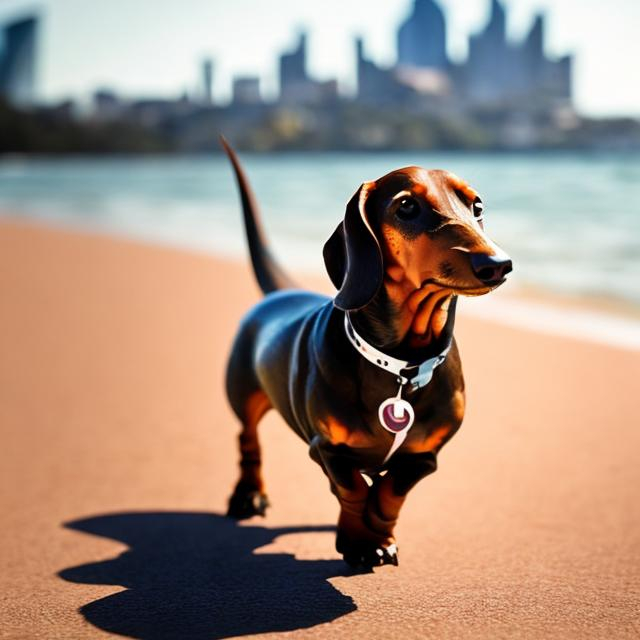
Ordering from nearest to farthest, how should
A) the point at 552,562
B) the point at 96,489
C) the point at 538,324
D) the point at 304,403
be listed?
the point at 304,403, the point at 552,562, the point at 96,489, the point at 538,324

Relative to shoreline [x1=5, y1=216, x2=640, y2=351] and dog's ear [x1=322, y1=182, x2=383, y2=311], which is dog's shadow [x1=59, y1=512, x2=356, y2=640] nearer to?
dog's ear [x1=322, y1=182, x2=383, y2=311]

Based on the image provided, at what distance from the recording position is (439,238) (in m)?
2.00

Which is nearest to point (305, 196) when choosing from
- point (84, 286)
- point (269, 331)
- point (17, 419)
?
point (84, 286)

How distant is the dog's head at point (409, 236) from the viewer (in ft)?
6.54

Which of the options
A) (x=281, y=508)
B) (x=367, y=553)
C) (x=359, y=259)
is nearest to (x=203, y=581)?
(x=367, y=553)

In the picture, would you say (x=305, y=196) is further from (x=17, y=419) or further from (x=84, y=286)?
(x=17, y=419)

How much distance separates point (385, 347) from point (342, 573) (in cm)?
64

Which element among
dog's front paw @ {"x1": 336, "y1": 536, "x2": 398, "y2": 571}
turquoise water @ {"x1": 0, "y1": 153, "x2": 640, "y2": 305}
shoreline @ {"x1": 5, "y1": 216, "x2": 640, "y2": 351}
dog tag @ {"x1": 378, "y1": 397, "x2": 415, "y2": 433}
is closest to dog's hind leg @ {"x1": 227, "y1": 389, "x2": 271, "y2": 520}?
dog's front paw @ {"x1": 336, "y1": 536, "x2": 398, "y2": 571}

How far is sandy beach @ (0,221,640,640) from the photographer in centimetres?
223

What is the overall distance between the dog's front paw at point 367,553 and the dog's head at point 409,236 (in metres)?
0.67

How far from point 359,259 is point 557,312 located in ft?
16.1

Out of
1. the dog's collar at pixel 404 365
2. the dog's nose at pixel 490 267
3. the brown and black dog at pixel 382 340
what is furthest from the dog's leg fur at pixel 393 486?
the dog's nose at pixel 490 267

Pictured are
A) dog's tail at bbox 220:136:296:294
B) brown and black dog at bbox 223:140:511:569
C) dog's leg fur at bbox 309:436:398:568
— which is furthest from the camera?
dog's tail at bbox 220:136:296:294

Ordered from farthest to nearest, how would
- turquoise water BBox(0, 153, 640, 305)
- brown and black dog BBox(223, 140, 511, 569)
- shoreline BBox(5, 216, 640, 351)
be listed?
turquoise water BBox(0, 153, 640, 305)
shoreline BBox(5, 216, 640, 351)
brown and black dog BBox(223, 140, 511, 569)
